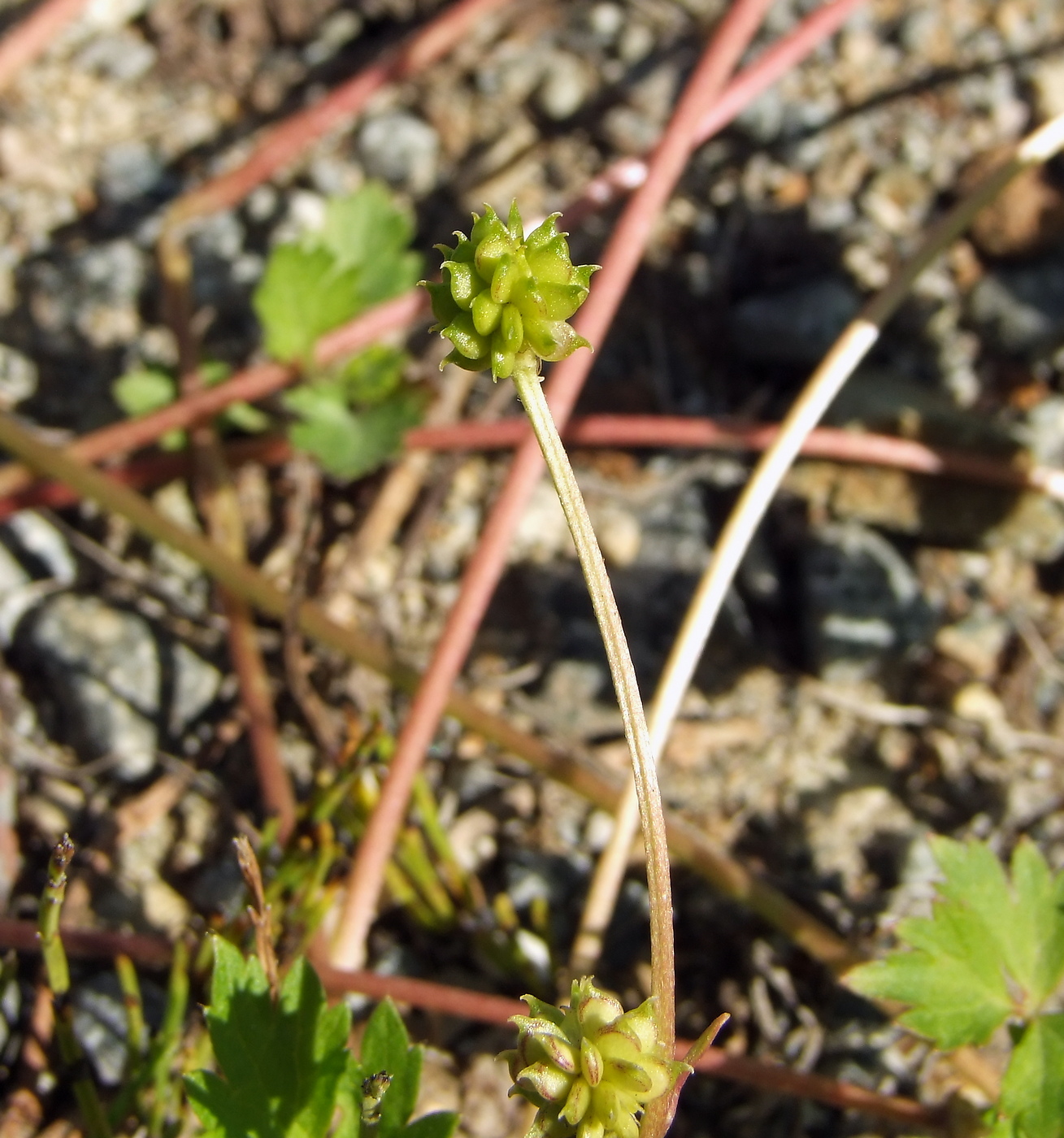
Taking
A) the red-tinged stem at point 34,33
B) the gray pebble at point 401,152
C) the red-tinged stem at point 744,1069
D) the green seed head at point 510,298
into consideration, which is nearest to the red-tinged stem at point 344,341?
the gray pebble at point 401,152

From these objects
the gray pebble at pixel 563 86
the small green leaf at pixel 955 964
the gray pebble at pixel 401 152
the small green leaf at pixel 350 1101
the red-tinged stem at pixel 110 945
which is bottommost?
the small green leaf at pixel 350 1101

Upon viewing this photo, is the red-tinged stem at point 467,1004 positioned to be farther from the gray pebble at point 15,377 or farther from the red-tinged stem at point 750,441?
the gray pebble at point 15,377

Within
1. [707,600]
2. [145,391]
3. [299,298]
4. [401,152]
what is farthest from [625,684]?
[401,152]

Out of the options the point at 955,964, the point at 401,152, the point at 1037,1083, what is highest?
the point at 401,152

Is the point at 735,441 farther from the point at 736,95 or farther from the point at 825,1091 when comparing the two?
the point at 825,1091

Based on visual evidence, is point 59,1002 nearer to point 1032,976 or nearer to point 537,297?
point 537,297
